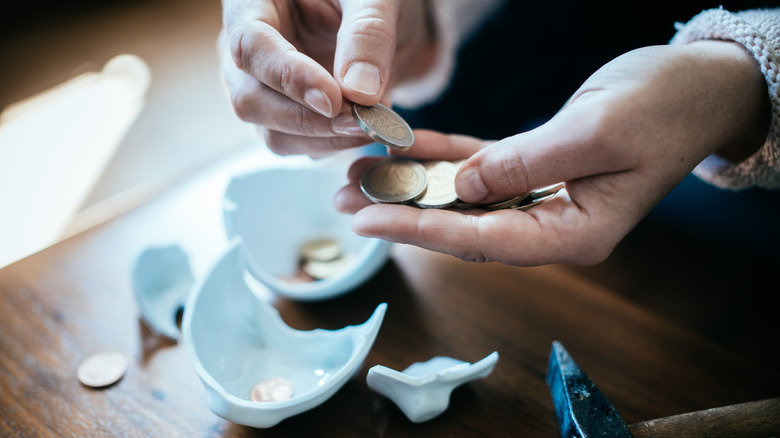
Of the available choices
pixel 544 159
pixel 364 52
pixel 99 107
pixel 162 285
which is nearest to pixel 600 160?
pixel 544 159

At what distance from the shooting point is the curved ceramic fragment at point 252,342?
63cm

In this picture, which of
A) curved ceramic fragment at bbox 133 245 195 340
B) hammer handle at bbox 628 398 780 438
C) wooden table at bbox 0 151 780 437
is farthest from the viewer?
curved ceramic fragment at bbox 133 245 195 340

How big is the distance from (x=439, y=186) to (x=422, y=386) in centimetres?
31

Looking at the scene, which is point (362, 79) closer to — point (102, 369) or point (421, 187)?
point (421, 187)

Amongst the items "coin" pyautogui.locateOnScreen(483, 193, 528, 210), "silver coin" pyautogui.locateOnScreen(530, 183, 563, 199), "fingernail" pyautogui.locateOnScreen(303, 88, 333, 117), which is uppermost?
"fingernail" pyautogui.locateOnScreen(303, 88, 333, 117)

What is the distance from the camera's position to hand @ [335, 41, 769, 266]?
2.02 ft

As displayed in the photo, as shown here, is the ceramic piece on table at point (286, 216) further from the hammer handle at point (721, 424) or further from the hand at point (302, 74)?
the hammer handle at point (721, 424)

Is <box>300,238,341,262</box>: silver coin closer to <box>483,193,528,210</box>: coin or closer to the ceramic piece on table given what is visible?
the ceramic piece on table

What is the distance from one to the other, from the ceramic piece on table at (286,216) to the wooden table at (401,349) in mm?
100

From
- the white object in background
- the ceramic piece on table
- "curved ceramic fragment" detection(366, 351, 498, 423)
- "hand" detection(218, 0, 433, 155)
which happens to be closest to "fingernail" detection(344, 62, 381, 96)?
"hand" detection(218, 0, 433, 155)

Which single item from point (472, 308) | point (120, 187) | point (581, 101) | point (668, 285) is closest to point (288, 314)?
point (472, 308)

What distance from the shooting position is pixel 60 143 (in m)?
2.15

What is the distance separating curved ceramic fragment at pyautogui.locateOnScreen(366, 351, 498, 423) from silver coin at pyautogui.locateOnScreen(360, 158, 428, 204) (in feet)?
0.80

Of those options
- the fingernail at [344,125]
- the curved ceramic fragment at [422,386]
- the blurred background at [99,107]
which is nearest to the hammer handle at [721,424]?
the curved ceramic fragment at [422,386]
